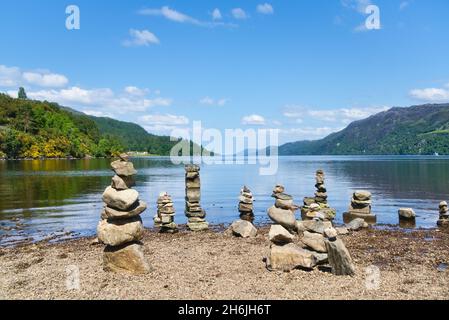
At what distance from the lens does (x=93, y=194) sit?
174 feet

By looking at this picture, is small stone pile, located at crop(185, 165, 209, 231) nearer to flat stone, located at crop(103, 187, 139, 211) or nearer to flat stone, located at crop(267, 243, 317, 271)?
flat stone, located at crop(103, 187, 139, 211)

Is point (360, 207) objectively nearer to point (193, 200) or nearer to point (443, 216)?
point (443, 216)

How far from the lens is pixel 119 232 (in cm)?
1582

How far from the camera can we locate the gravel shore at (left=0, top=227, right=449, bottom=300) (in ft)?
42.8

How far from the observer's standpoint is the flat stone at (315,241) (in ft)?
52.9

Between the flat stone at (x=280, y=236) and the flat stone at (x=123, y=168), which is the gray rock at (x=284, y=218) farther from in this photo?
the flat stone at (x=123, y=168)

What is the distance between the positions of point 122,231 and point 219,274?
4.24 m

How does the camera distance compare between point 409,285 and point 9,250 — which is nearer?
point 409,285

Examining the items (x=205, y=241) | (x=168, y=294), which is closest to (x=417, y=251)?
(x=205, y=241)

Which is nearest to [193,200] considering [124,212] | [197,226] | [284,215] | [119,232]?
[197,226]

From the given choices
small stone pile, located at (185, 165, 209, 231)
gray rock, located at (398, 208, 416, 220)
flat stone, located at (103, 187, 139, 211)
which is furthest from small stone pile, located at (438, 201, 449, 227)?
flat stone, located at (103, 187, 139, 211)

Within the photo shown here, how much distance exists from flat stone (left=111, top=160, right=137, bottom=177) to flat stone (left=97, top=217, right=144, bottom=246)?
192cm

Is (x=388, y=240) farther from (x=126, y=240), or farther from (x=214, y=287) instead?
(x=126, y=240)
